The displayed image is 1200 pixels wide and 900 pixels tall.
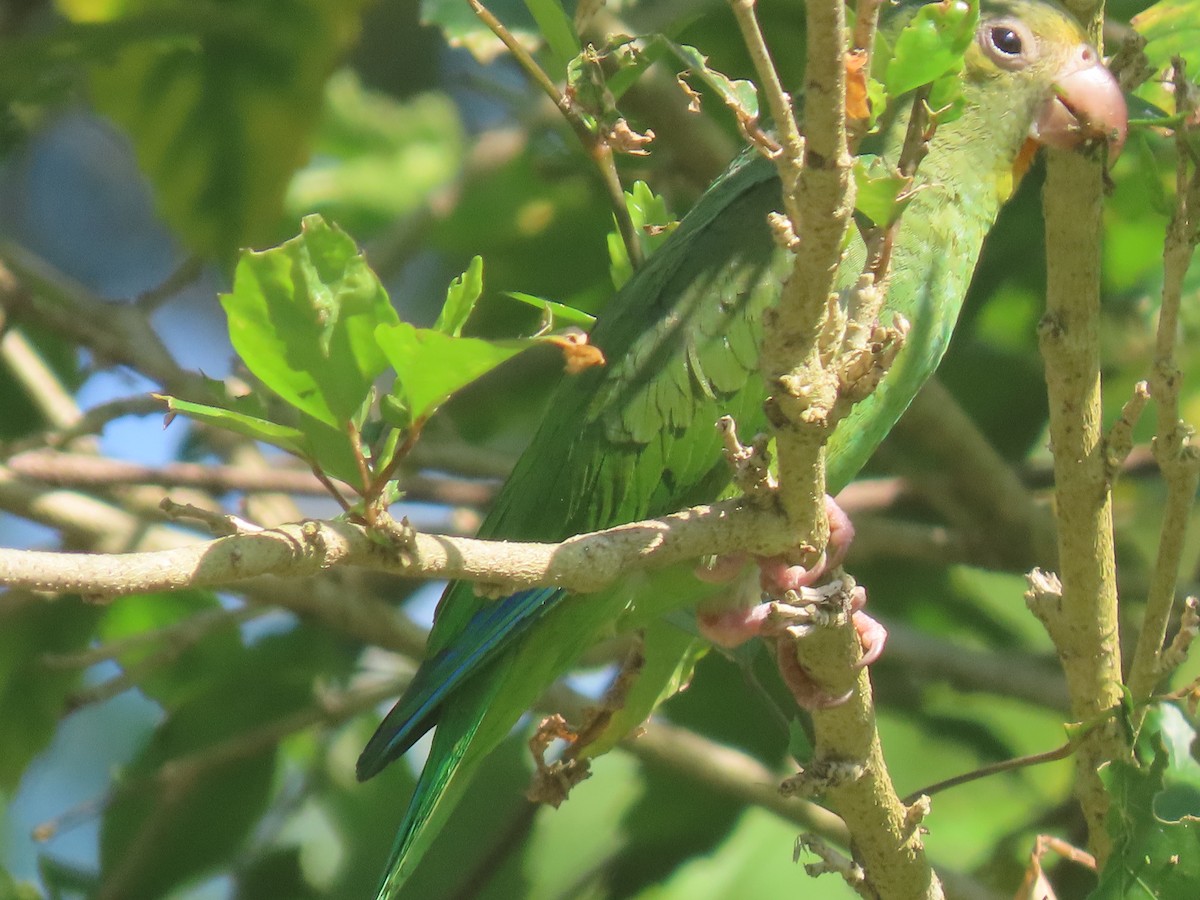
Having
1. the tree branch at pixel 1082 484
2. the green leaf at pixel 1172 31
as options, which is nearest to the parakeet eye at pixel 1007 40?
the green leaf at pixel 1172 31

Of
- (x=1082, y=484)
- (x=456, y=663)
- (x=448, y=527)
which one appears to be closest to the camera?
(x=1082, y=484)

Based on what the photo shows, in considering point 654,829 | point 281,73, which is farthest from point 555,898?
point 281,73

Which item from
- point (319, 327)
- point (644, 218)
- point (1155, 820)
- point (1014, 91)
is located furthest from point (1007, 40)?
point (319, 327)

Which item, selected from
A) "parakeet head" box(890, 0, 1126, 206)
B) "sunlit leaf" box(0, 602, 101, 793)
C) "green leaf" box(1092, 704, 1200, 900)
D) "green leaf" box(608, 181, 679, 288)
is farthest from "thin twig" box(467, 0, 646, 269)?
"sunlit leaf" box(0, 602, 101, 793)

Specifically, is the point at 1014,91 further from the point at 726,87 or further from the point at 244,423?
the point at 244,423

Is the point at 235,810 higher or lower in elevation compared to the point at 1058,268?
lower

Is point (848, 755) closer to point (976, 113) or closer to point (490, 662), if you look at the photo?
point (490, 662)
